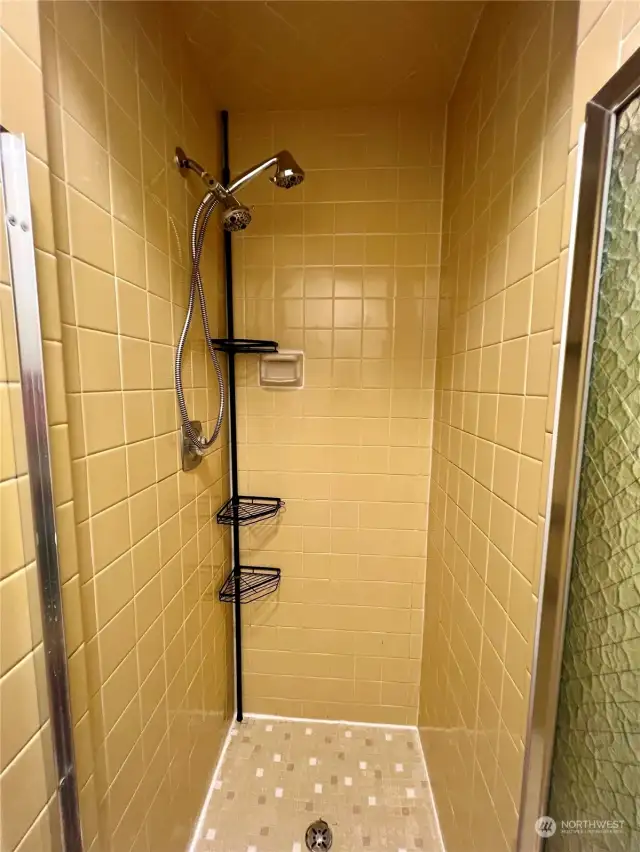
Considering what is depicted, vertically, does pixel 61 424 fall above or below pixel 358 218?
below

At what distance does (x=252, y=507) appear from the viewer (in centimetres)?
152

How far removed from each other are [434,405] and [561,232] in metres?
0.86

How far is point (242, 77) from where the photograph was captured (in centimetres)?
120

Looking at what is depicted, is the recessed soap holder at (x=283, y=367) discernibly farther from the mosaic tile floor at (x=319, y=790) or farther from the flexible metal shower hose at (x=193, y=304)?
the mosaic tile floor at (x=319, y=790)

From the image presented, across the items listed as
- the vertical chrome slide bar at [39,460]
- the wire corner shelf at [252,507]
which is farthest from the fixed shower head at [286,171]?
the wire corner shelf at [252,507]

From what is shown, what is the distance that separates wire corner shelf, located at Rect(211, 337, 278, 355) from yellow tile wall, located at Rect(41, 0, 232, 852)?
10 cm

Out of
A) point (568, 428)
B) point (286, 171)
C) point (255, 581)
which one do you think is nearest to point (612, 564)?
point (568, 428)

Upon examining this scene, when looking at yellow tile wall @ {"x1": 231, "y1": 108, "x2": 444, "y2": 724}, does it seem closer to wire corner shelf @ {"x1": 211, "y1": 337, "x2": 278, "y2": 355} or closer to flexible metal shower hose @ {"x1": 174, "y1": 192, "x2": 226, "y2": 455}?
wire corner shelf @ {"x1": 211, "y1": 337, "x2": 278, "y2": 355}

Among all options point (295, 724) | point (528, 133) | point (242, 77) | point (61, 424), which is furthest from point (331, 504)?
point (242, 77)

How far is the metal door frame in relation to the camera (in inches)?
21.4

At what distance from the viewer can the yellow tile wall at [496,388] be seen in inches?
26.6

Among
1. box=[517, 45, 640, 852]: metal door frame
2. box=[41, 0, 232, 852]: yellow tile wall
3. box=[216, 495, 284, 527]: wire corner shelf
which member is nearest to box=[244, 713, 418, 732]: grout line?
box=[41, 0, 232, 852]: yellow tile wall

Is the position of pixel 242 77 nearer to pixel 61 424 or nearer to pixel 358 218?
pixel 358 218

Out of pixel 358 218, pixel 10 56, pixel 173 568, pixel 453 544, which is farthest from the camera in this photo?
pixel 358 218
